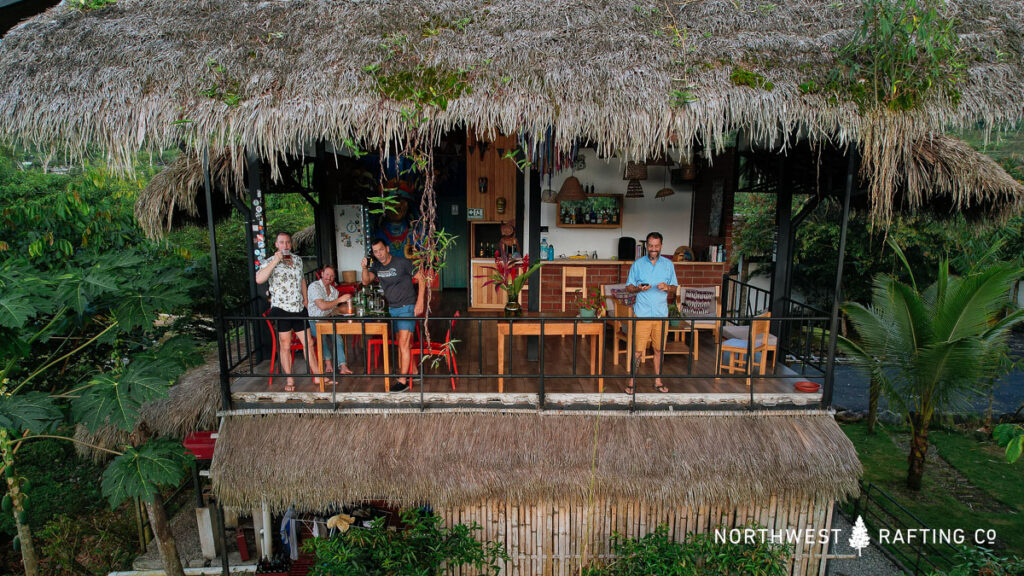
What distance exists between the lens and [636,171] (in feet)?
22.0

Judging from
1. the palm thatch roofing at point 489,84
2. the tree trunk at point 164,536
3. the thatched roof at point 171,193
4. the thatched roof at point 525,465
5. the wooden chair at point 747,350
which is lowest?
the tree trunk at point 164,536

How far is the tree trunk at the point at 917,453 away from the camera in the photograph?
6773 mm

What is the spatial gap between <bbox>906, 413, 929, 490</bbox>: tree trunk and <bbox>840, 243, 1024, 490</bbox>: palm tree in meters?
0.28

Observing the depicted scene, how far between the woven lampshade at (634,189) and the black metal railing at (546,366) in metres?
2.19

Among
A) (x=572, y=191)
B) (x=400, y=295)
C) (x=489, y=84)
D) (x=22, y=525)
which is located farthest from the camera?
(x=572, y=191)

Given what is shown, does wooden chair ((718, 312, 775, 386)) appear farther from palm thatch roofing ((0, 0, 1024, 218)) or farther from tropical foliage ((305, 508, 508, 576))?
tropical foliage ((305, 508, 508, 576))

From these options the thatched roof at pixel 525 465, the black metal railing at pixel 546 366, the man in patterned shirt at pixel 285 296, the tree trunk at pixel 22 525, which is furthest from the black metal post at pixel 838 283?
the tree trunk at pixel 22 525

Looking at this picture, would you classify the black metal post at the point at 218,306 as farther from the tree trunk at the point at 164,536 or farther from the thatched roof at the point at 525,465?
the tree trunk at the point at 164,536

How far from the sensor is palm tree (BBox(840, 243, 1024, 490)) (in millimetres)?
4984

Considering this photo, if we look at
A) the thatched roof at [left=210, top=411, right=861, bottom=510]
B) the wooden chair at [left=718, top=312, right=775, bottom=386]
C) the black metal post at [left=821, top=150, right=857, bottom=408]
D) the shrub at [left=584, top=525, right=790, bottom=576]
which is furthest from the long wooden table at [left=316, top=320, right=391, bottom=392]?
the black metal post at [left=821, top=150, right=857, bottom=408]

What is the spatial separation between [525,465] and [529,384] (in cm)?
78

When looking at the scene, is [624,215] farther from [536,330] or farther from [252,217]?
[252,217]

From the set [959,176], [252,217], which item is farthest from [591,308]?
[959,176]

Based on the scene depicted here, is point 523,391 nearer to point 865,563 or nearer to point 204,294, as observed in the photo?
point 865,563
